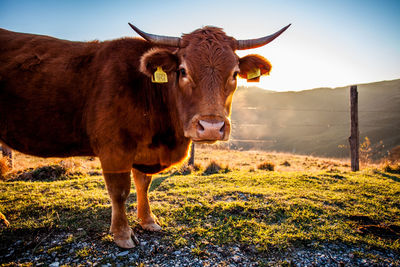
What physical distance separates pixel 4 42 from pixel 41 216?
3078 mm

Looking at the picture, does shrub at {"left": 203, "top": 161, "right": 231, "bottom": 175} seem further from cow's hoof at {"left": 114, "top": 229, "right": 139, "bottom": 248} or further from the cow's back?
the cow's back

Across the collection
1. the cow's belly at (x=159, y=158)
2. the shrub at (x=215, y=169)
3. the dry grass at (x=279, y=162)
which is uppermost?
the cow's belly at (x=159, y=158)

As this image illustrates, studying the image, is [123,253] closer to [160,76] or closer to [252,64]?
[160,76]

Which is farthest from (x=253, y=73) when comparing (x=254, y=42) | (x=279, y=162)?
(x=279, y=162)

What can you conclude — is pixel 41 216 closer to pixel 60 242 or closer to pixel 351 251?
pixel 60 242

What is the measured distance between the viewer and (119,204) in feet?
11.6

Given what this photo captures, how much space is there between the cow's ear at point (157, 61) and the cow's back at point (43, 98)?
93cm

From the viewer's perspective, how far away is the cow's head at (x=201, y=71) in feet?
9.20

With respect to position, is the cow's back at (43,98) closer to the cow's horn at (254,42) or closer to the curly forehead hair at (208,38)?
the curly forehead hair at (208,38)

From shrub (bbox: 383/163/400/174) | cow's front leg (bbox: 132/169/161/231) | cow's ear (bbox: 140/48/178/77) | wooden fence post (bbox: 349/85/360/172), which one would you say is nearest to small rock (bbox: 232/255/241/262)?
cow's front leg (bbox: 132/169/161/231)

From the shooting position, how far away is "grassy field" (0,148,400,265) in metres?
3.60

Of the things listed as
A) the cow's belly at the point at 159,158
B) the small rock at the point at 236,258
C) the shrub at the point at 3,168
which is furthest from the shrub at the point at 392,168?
the shrub at the point at 3,168

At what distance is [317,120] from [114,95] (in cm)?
9102

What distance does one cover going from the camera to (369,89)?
3617 inches
